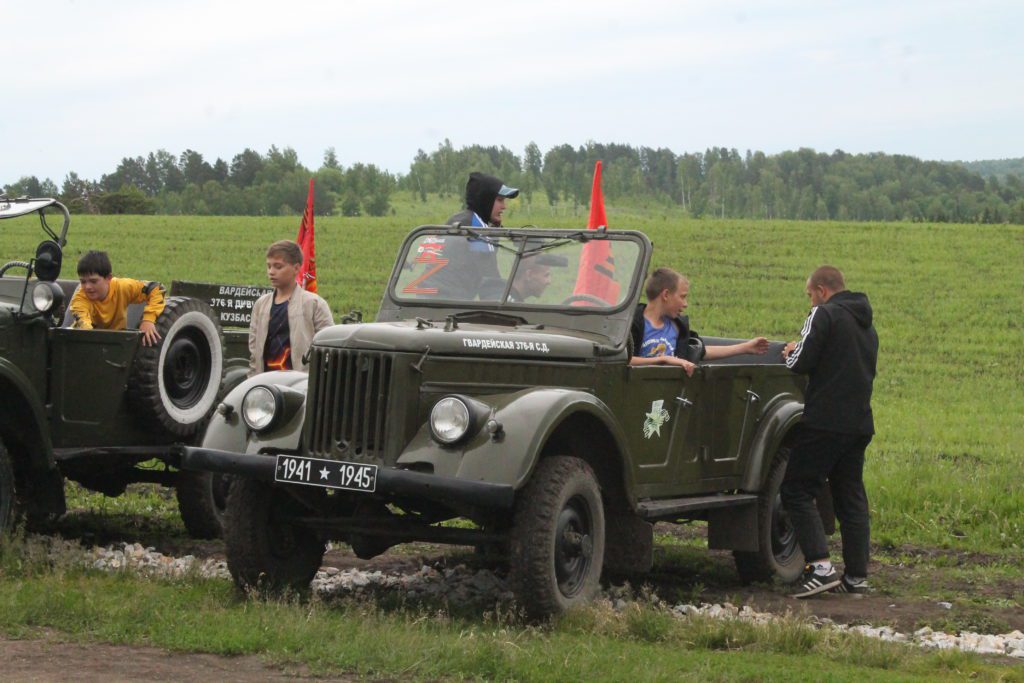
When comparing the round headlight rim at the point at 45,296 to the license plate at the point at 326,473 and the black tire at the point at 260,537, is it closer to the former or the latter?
the black tire at the point at 260,537

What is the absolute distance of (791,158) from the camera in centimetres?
14362

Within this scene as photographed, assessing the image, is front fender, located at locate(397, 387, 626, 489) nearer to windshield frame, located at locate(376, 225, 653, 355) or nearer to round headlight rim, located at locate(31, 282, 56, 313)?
windshield frame, located at locate(376, 225, 653, 355)

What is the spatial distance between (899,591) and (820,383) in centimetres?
136

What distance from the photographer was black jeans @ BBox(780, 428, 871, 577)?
345 inches

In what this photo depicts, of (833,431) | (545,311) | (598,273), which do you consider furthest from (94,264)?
(833,431)

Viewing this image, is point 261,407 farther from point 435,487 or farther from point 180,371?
point 180,371

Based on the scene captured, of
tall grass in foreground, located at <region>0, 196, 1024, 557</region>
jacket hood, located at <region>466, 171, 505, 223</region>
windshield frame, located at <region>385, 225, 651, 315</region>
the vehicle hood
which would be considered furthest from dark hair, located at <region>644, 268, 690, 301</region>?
tall grass in foreground, located at <region>0, 196, 1024, 557</region>

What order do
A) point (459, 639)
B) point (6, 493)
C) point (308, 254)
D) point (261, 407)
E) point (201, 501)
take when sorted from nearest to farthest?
1. point (459, 639)
2. point (261, 407)
3. point (6, 493)
4. point (201, 501)
5. point (308, 254)

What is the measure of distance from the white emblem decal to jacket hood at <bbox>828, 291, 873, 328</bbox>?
1.43 meters

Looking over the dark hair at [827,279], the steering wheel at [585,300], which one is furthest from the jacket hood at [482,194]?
the dark hair at [827,279]

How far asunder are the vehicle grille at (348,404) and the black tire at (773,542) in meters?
3.10

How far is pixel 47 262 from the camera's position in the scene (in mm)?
8875

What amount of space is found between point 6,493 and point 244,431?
71.6 inches

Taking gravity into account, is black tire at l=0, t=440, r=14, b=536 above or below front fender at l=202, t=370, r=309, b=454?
below
